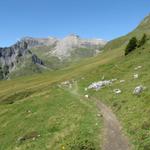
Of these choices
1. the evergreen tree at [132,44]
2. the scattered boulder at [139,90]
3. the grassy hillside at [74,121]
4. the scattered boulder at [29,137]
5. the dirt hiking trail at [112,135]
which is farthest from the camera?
the evergreen tree at [132,44]

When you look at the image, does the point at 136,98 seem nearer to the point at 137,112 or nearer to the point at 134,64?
the point at 137,112

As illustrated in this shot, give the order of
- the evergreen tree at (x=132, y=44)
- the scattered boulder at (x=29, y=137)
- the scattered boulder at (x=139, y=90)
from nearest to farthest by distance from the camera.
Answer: the scattered boulder at (x=29, y=137) → the scattered boulder at (x=139, y=90) → the evergreen tree at (x=132, y=44)

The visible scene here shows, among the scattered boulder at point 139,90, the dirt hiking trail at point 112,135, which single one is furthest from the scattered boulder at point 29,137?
the scattered boulder at point 139,90

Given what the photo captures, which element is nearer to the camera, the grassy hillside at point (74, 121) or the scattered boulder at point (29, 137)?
the grassy hillside at point (74, 121)

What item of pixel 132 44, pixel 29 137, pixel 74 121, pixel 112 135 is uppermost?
pixel 132 44

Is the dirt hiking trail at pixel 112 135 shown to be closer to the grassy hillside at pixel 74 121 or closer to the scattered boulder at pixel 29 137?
the grassy hillside at pixel 74 121

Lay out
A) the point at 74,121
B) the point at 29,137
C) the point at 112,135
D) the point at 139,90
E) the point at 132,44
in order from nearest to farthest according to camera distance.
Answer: the point at 112,135 < the point at 29,137 < the point at 74,121 < the point at 139,90 < the point at 132,44

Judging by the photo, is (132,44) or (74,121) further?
(132,44)

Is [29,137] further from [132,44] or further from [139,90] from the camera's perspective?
[132,44]

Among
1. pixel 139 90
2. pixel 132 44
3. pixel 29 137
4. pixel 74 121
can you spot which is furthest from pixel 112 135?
pixel 132 44

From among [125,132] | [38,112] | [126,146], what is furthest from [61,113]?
[126,146]

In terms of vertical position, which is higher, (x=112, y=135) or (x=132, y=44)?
(x=132, y=44)

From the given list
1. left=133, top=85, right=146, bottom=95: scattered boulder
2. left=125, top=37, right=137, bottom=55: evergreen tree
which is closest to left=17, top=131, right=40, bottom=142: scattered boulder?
left=133, top=85, right=146, bottom=95: scattered boulder

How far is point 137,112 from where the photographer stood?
33281mm
